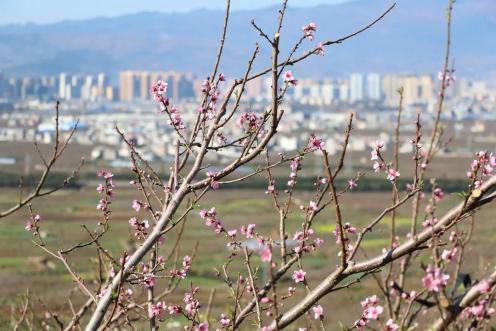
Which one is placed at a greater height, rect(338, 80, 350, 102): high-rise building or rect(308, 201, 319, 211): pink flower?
rect(308, 201, 319, 211): pink flower

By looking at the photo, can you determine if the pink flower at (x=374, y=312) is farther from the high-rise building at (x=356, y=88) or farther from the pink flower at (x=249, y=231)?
the high-rise building at (x=356, y=88)

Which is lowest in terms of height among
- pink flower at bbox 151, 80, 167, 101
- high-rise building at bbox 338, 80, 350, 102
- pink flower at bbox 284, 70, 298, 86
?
high-rise building at bbox 338, 80, 350, 102

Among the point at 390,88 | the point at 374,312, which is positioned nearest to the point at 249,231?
the point at 374,312

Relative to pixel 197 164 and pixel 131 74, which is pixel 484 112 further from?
pixel 197 164

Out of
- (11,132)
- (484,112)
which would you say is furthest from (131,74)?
(11,132)

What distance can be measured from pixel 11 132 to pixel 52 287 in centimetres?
6188

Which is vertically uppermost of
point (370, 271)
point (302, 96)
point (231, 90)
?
point (231, 90)

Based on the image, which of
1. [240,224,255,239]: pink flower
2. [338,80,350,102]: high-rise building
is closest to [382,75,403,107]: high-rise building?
[338,80,350,102]: high-rise building

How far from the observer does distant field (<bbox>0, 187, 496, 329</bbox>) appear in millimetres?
26281

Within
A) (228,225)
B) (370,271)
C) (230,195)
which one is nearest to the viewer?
(370,271)

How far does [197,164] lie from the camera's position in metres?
2.74

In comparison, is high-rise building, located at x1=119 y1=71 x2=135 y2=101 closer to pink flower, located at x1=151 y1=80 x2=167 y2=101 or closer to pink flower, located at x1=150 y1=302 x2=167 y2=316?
pink flower, located at x1=151 y1=80 x2=167 y2=101

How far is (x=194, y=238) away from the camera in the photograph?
117 feet

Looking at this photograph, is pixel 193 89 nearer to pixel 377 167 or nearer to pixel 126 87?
pixel 126 87
